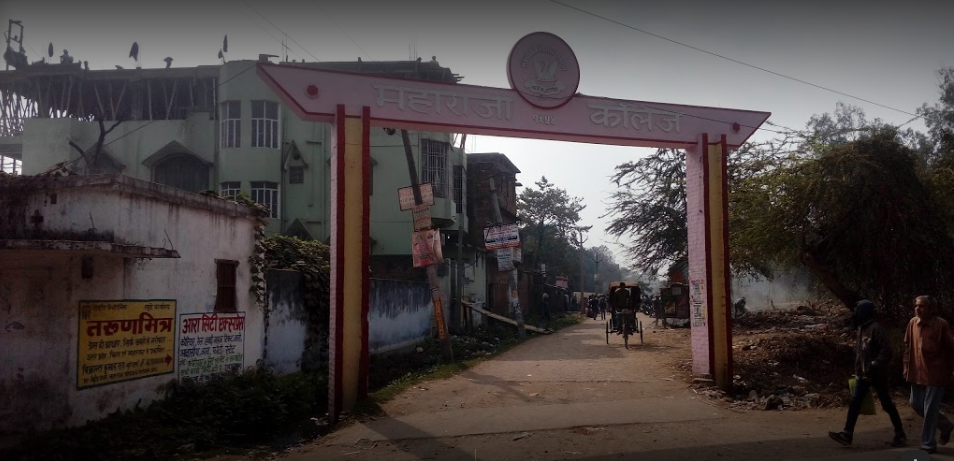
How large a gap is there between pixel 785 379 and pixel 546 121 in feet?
20.0

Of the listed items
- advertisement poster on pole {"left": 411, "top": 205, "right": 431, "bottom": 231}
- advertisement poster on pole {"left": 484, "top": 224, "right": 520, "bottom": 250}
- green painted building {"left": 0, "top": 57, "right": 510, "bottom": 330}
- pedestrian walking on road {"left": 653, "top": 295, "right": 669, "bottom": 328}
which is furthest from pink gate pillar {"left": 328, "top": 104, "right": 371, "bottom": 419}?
pedestrian walking on road {"left": 653, "top": 295, "right": 669, "bottom": 328}

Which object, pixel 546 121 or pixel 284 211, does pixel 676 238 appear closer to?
pixel 284 211

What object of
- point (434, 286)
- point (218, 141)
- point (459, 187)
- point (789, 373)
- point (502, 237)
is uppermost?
point (218, 141)

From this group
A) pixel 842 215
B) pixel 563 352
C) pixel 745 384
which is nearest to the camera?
pixel 745 384

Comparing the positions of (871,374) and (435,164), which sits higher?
(435,164)

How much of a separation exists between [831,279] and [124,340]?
12.5 meters

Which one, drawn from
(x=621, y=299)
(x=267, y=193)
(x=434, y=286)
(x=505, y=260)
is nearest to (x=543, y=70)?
(x=434, y=286)

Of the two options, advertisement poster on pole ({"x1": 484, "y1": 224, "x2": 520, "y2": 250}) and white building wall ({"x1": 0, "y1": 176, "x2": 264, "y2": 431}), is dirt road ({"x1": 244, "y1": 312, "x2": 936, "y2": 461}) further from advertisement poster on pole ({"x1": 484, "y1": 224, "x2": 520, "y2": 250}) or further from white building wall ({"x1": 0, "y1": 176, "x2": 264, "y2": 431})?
advertisement poster on pole ({"x1": 484, "y1": 224, "x2": 520, "y2": 250})

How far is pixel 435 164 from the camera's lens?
27.2 meters

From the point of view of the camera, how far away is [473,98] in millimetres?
10133

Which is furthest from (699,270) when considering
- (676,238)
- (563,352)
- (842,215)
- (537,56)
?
(676,238)

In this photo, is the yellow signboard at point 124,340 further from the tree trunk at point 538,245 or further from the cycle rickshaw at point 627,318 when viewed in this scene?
the tree trunk at point 538,245

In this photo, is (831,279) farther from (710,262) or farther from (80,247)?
(80,247)

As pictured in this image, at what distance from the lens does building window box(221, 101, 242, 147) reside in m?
25.7
